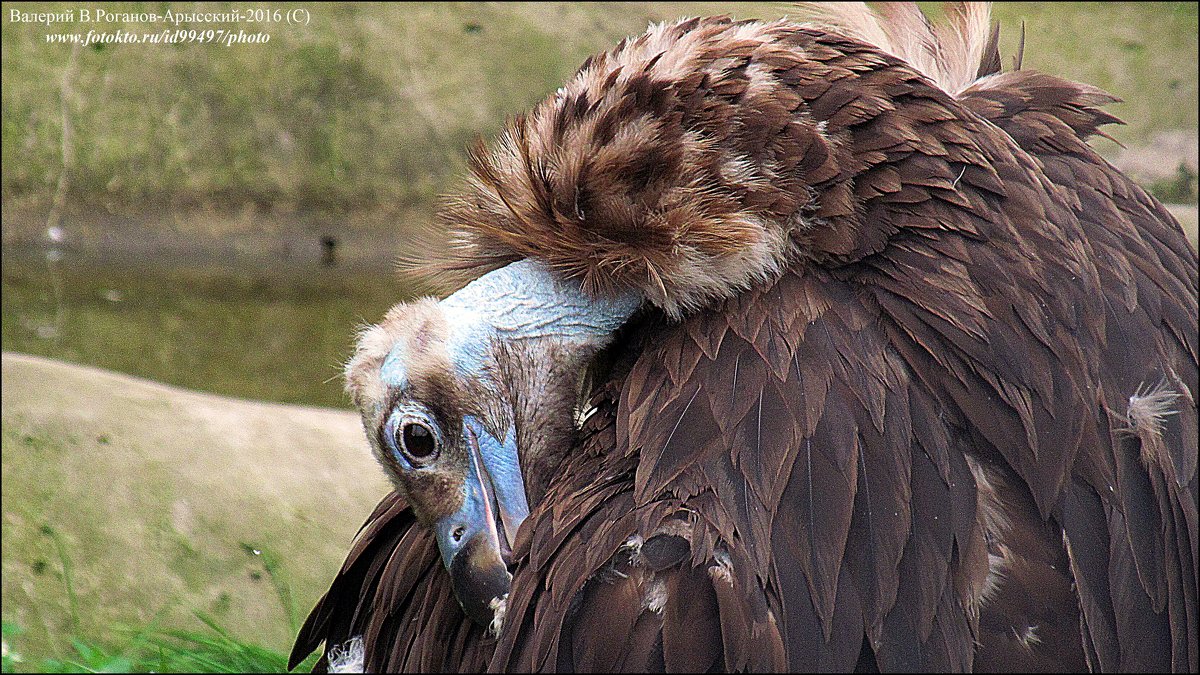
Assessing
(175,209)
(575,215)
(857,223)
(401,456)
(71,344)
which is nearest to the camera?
(857,223)

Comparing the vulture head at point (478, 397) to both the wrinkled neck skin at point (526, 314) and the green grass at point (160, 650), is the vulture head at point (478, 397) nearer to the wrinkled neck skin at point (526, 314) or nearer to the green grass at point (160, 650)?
the wrinkled neck skin at point (526, 314)

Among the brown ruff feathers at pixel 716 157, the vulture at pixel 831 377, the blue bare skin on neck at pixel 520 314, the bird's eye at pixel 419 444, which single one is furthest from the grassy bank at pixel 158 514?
the brown ruff feathers at pixel 716 157

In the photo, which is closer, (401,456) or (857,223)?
(857,223)

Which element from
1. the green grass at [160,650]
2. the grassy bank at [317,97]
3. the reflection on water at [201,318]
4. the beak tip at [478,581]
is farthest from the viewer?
the grassy bank at [317,97]

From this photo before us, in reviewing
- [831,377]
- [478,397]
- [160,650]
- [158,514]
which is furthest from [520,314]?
[158,514]

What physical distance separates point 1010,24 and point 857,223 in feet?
17.2

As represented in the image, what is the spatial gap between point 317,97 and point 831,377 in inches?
205

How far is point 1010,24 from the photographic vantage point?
6.50m

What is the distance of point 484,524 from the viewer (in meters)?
2.00

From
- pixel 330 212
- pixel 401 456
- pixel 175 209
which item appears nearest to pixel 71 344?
pixel 175 209

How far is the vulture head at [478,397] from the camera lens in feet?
6.65

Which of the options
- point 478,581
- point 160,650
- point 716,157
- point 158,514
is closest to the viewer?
point 716,157

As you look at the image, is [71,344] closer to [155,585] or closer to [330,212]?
[330,212]

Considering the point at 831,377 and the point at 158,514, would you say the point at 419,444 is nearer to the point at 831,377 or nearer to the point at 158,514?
the point at 831,377
